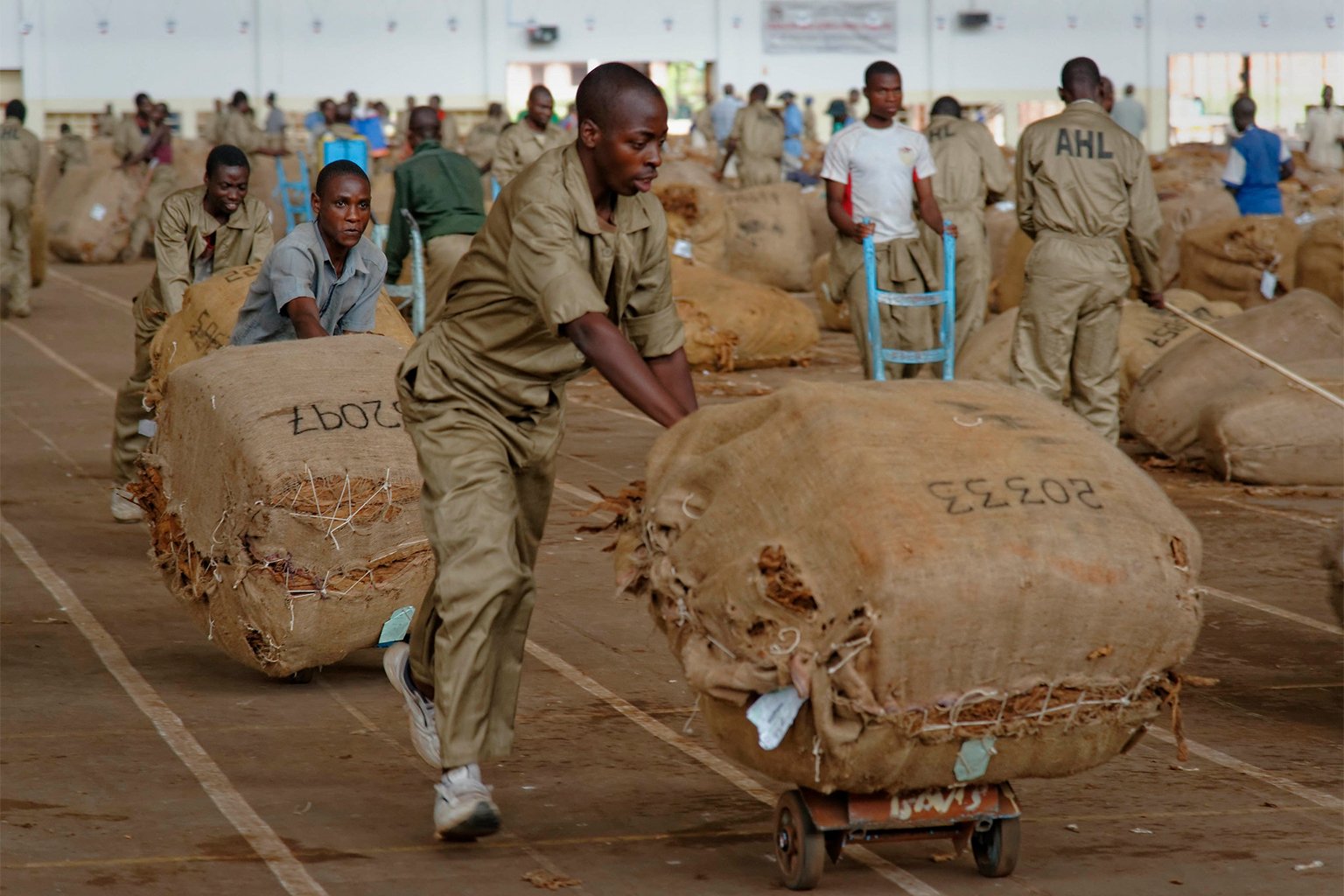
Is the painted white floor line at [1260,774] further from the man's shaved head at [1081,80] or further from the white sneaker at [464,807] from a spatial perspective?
the man's shaved head at [1081,80]

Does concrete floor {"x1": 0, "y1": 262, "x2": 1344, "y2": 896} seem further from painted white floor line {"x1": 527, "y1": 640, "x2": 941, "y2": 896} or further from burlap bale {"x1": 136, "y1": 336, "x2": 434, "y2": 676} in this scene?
burlap bale {"x1": 136, "y1": 336, "x2": 434, "y2": 676}

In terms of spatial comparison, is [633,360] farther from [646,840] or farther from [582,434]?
[582,434]

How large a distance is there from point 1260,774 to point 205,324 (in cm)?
418

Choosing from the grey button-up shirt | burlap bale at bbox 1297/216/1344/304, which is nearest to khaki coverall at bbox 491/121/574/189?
burlap bale at bbox 1297/216/1344/304

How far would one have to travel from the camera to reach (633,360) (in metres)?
3.86

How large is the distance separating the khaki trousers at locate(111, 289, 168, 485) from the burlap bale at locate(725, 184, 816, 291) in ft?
31.3

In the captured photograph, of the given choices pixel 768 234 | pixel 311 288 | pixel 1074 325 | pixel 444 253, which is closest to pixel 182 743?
pixel 311 288

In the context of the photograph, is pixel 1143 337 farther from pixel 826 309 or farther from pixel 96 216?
pixel 96 216

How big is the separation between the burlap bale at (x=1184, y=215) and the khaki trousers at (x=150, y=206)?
11924mm

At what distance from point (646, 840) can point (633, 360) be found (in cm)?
116

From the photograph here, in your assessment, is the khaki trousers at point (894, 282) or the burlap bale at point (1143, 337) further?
the burlap bale at point (1143, 337)

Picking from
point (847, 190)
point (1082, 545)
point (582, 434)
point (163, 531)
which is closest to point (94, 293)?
point (582, 434)

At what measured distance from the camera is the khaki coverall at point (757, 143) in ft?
76.8

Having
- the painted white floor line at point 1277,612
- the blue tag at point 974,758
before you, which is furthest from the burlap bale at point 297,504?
the painted white floor line at point 1277,612
